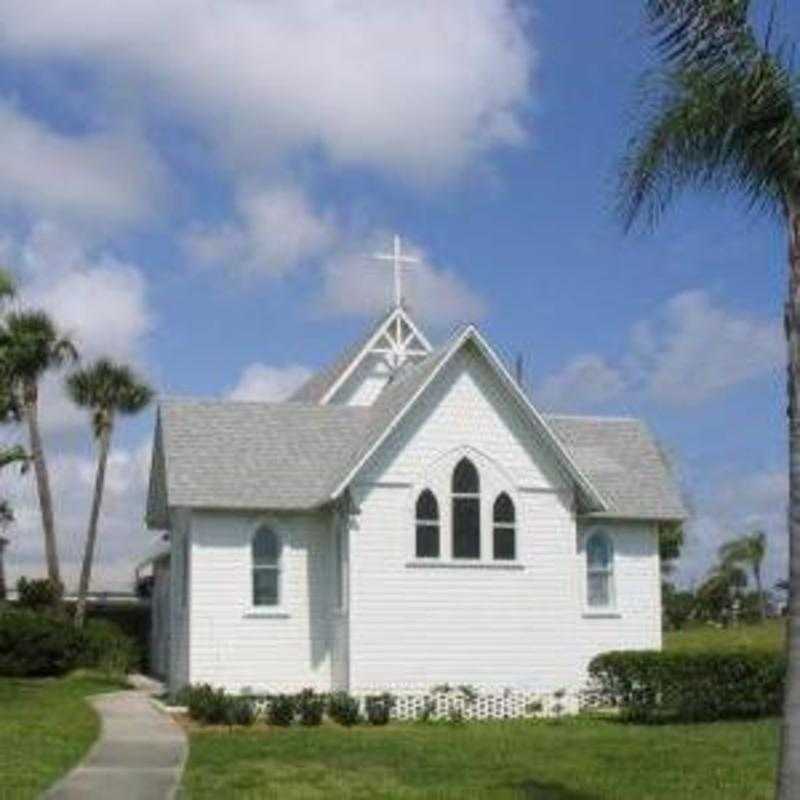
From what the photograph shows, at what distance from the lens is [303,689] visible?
33094mm

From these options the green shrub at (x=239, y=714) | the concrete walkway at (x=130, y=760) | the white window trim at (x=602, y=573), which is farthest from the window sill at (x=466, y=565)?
the concrete walkway at (x=130, y=760)

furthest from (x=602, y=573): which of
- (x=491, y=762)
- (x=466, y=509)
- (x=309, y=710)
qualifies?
(x=491, y=762)

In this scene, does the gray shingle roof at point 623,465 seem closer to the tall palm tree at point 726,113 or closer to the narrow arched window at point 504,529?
the narrow arched window at point 504,529

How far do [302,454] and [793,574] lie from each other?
898 inches

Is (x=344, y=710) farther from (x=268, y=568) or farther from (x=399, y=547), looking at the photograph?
(x=268, y=568)

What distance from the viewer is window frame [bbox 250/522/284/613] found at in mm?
33812

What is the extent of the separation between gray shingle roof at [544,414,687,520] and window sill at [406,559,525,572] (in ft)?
9.43

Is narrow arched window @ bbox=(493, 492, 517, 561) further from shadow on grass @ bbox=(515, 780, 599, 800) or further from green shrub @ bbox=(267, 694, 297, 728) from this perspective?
shadow on grass @ bbox=(515, 780, 599, 800)

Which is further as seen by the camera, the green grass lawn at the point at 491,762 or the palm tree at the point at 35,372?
the palm tree at the point at 35,372

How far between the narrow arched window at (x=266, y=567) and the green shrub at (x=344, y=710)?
4079 millimetres

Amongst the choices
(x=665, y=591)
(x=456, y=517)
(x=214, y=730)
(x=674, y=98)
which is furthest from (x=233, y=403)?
(x=665, y=591)

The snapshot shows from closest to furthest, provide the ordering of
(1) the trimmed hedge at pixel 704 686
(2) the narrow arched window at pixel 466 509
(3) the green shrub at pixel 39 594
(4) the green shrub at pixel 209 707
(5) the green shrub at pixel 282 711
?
(4) the green shrub at pixel 209 707 < (5) the green shrub at pixel 282 711 < (1) the trimmed hedge at pixel 704 686 < (2) the narrow arched window at pixel 466 509 < (3) the green shrub at pixel 39 594

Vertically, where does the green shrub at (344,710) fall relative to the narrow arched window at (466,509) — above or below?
below

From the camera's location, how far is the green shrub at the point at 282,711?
97.3 ft
